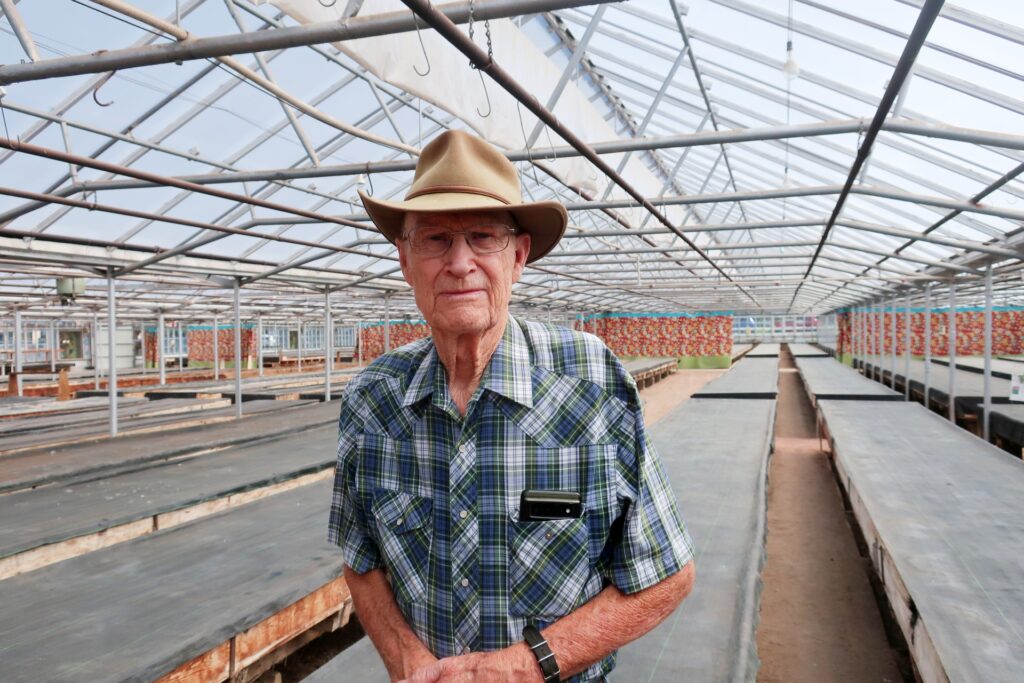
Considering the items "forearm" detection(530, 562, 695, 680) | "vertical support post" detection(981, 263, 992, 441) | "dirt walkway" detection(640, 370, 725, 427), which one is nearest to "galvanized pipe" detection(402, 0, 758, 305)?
"forearm" detection(530, 562, 695, 680)

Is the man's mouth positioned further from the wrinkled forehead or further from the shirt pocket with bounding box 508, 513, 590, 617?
the shirt pocket with bounding box 508, 513, 590, 617

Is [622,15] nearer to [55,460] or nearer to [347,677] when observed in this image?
[347,677]

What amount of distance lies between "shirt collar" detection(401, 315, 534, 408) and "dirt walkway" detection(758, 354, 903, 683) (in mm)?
3519

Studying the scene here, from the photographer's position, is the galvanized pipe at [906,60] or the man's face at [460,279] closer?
the man's face at [460,279]

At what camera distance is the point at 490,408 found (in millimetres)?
1242

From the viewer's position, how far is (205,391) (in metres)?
Result: 13.3

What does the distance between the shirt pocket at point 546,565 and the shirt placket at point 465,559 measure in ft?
0.23

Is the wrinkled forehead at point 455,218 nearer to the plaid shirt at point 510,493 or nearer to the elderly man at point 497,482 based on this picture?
the elderly man at point 497,482

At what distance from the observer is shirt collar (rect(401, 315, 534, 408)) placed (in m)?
1.24

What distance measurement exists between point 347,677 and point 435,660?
1.24 meters

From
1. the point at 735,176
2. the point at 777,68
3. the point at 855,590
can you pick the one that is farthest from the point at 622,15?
the point at 855,590

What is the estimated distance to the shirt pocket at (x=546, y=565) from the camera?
118 cm

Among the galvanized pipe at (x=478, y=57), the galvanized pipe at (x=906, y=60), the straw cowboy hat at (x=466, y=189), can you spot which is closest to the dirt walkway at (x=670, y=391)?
the galvanized pipe at (x=906, y=60)

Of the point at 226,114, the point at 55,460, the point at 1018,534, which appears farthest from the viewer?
the point at 55,460
